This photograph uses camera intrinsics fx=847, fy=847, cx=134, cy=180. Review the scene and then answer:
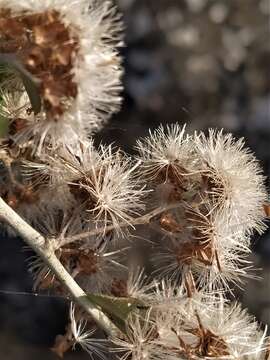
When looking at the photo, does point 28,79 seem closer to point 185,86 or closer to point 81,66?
point 81,66

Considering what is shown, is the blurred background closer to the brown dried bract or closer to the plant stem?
the plant stem

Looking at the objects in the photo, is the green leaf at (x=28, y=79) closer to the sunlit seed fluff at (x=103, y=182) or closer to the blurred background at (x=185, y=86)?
the sunlit seed fluff at (x=103, y=182)

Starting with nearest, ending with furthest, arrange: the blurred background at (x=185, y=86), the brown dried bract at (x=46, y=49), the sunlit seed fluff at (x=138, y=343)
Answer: the brown dried bract at (x=46, y=49)
the sunlit seed fluff at (x=138, y=343)
the blurred background at (x=185, y=86)

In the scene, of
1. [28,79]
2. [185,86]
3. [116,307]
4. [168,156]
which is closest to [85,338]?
[116,307]

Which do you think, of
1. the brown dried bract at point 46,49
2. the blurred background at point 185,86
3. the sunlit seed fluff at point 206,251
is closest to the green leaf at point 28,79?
the brown dried bract at point 46,49

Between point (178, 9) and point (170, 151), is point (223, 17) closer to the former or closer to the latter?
point (178, 9)

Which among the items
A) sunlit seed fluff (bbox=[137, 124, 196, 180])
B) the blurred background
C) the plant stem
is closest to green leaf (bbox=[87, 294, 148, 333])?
the plant stem
